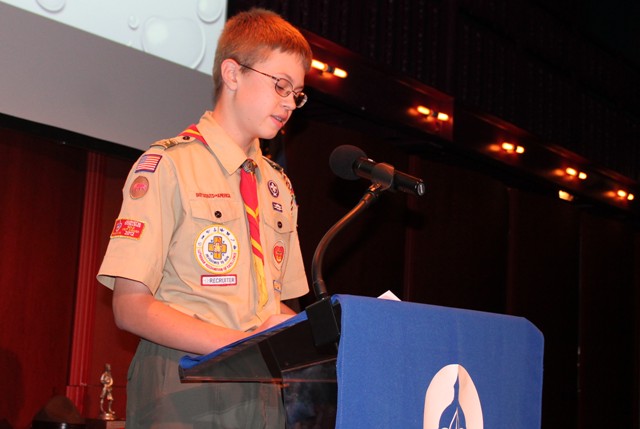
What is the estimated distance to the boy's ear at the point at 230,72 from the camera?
1.86m

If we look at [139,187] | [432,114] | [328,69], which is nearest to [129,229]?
[139,187]

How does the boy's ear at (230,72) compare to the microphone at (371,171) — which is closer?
the microphone at (371,171)

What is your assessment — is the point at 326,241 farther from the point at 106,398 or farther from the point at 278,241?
the point at 106,398

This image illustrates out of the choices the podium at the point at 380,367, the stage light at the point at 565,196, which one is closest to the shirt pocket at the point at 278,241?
the podium at the point at 380,367

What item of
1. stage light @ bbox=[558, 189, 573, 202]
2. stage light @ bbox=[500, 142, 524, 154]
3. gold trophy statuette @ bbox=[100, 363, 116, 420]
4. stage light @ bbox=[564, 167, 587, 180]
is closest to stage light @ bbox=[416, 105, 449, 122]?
stage light @ bbox=[500, 142, 524, 154]

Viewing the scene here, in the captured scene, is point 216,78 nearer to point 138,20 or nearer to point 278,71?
point 278,71

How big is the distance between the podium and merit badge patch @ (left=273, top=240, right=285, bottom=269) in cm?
52

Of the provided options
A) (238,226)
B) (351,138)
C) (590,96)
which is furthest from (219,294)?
(590,96)

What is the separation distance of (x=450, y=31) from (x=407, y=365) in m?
4.54

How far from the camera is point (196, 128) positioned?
184 cm

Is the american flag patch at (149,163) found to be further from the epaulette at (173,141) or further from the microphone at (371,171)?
the microphone at (371,171)

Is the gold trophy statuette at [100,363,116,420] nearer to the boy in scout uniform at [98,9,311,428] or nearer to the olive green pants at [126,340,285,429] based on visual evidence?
the boy in scout uniform at [98,9,311,428]

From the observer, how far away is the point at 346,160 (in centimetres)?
174

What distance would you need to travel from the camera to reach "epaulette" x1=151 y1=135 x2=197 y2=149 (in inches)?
67.5
